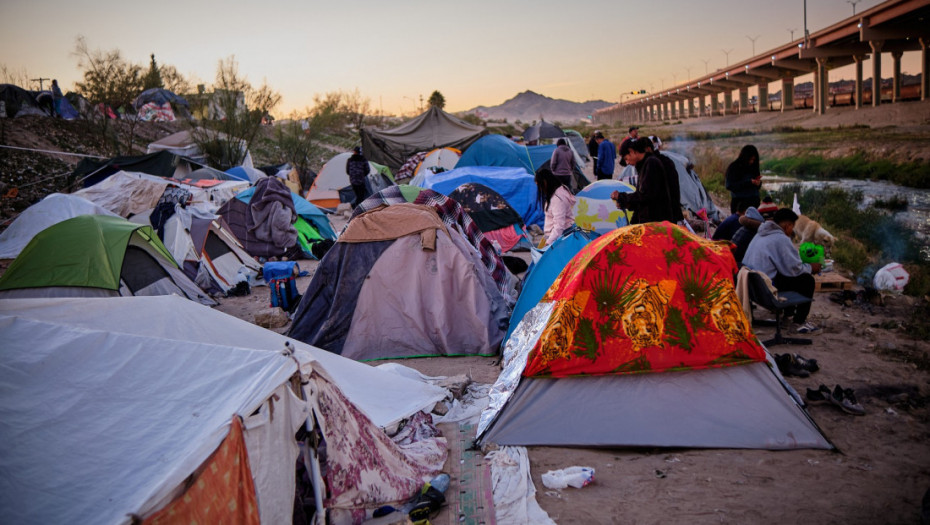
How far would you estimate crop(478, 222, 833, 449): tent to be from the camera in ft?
15.1

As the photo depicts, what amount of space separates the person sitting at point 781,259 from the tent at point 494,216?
571cm

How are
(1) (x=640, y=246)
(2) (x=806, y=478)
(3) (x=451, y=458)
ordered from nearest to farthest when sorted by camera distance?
1. (2) (x=806, y=478)
2. (3) (x=451, y=458)
3. (1) (x=640, y=246)

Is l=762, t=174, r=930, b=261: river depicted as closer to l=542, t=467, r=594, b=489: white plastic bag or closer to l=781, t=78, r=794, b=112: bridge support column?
l=542, t=467, r=594, b=489: white plastic bag

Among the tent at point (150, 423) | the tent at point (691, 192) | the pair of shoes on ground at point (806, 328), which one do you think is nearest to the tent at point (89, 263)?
the tent at point (150, 423)

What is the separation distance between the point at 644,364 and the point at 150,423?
334 cm

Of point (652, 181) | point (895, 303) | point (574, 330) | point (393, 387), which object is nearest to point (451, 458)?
point (393, 387)

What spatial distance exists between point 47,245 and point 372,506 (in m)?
6.96

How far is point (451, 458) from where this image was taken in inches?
177

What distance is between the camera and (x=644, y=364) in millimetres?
4719

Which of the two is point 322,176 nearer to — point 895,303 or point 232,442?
point 895,303

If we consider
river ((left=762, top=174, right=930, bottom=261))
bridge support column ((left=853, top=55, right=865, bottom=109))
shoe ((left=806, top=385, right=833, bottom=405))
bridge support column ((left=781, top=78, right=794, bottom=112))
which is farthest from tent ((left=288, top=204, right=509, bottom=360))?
bridge support column ((left=781, top=78, right=794, bottom=112))

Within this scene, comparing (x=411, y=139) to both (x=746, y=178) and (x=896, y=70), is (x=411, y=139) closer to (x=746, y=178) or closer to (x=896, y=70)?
(x=746, y=178)

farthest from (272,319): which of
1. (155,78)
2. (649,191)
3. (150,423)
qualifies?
(155,78)

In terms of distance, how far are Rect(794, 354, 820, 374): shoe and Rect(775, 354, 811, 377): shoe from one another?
0.04 metres
